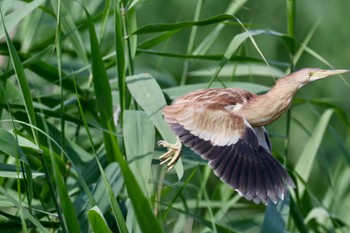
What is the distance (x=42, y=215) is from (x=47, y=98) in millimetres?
393

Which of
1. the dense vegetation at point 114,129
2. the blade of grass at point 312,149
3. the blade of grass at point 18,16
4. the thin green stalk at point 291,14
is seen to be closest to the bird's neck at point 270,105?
the dense vegetation at point 114,129

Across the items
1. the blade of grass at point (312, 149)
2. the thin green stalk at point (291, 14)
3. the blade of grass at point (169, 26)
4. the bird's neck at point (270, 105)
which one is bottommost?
the blade of grass at point (312, 149)

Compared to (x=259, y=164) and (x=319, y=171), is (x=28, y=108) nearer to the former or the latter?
(x=259, y=164)

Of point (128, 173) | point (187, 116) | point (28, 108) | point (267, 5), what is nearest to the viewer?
point (128, 173)

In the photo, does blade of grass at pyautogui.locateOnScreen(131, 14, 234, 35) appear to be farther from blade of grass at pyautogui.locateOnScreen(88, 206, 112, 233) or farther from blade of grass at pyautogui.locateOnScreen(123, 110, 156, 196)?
blade of grass at pyautogui.locateOnScreen(88, 206, 112, 233)

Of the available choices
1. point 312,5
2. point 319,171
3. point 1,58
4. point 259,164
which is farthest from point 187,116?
point 312,5

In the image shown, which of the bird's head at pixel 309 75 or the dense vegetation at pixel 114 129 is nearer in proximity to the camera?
the dense vegetation at pixel 114 129

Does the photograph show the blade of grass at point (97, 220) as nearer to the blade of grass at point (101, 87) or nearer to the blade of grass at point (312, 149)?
the blade of grass at point (101, 87)

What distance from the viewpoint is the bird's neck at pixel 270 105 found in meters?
2.01

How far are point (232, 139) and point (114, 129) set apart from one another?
0.32 meters

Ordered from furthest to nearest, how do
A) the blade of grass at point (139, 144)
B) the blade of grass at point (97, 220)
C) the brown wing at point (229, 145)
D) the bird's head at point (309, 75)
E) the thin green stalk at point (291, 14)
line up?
the thin green stalk at point (291, 14), the bird's head at point (309, 75), the brown wing at point (229, 145), the blade of grass at point (139, 144), the blade of grass at point (97, 220)

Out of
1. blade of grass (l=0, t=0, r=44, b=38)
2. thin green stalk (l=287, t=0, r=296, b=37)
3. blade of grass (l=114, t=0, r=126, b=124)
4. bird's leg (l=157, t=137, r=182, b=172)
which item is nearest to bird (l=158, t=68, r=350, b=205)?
bird's leg (l=157, t=137, r=182, b=172)

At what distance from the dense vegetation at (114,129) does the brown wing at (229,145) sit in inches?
2.2

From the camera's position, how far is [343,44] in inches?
154
